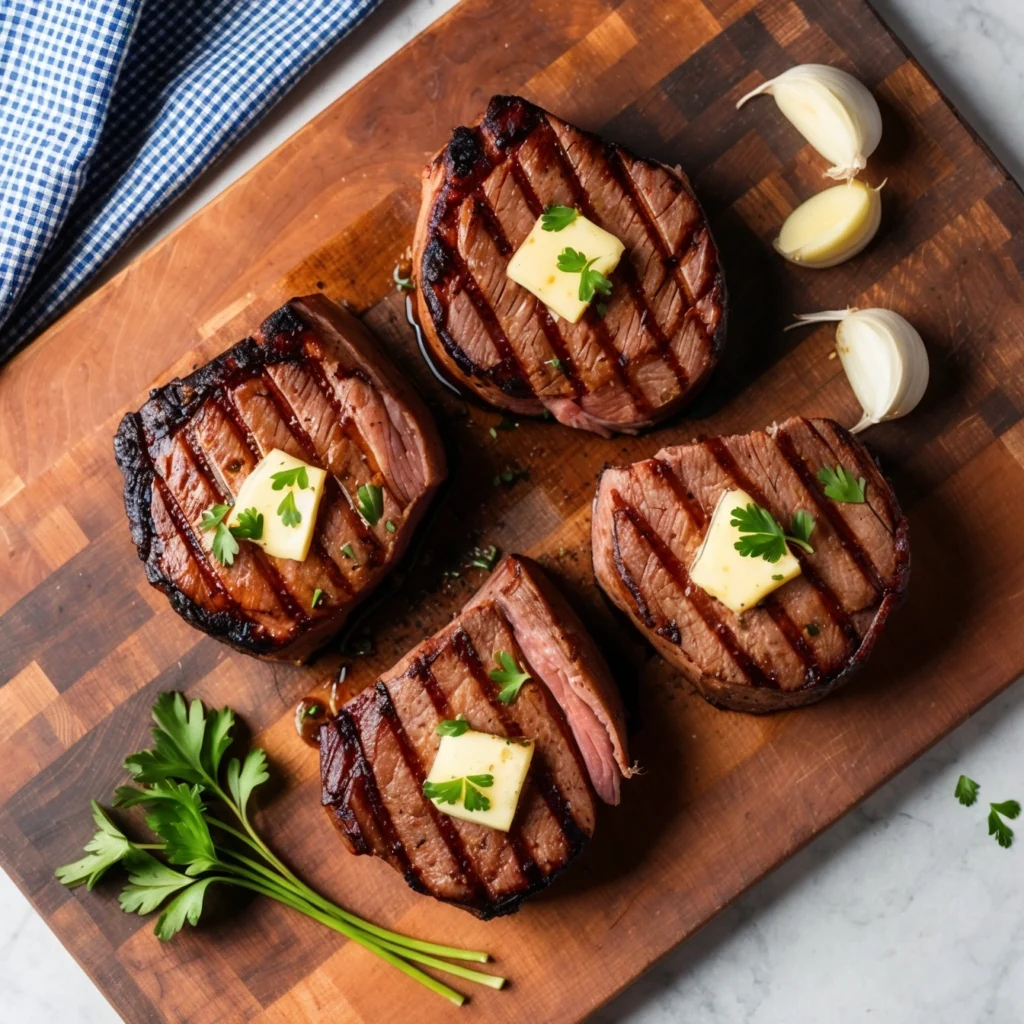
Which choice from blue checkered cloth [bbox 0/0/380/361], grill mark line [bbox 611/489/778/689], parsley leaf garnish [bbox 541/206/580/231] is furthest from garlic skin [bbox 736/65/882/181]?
blue checkered cloth [bbox 0/0/380/361]

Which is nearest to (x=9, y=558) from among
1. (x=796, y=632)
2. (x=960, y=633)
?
(x=796, y=632)

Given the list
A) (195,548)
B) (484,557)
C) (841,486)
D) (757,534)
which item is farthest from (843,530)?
(195,548)

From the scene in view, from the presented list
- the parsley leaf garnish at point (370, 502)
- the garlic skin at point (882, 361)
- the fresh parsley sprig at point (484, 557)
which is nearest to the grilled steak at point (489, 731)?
the fresh parsley sprig at point (484, 557)

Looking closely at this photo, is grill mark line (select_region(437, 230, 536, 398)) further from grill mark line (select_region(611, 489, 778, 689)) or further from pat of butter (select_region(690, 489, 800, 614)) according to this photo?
pat of butter (select_region(690, 489, 800, 614))

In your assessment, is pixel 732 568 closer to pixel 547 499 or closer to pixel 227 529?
pixel 547 499

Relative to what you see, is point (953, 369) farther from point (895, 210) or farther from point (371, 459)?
point (371, 459)

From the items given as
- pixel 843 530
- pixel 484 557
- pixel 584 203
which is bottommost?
pixel 843 530

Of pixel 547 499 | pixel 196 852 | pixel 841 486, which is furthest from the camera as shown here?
pixel 547 499
